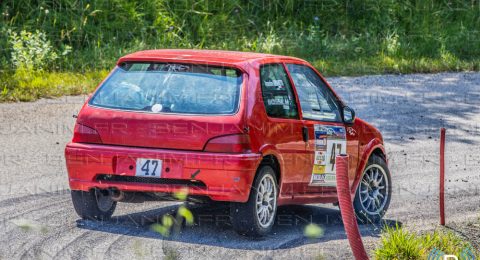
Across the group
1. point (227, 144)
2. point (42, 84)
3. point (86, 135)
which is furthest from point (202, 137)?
point (42, 84)

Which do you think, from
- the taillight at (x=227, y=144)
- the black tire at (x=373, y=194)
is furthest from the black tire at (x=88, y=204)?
the black tire at (x=373, y=194)

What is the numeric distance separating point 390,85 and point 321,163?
416 inches

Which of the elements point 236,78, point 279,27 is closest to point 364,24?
point 279,27

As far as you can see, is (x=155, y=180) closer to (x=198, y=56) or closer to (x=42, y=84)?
(x=198, y=56)

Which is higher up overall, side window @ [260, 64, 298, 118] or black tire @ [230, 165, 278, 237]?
side window @ [260, 64, 298, 118]

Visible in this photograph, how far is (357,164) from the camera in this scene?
948 centimetres

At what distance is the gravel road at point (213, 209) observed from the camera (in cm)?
764

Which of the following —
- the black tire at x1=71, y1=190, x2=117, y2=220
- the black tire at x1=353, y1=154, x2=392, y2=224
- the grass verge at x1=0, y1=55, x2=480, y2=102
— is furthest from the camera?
the grass verge at x1=0, y1=55, x2=480, y2=102

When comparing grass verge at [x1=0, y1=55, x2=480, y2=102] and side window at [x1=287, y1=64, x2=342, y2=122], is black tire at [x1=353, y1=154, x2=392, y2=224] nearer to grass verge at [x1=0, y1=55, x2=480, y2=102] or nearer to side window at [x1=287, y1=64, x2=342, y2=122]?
side window at [x1=287, y1=64, x2=342, y2=122]

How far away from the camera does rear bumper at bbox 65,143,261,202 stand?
7.75m

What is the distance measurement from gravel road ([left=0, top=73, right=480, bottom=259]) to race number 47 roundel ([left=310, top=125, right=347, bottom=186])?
445 mm

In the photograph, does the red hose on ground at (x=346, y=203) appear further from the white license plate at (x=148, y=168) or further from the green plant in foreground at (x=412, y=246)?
the white license plate at (x=148, y=168)

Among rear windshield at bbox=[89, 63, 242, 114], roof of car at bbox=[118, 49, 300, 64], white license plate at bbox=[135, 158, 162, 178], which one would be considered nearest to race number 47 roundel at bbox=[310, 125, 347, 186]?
roof of car at bbox=[118, 49, 300, 64]

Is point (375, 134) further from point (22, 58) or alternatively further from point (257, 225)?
point (22, 58)
